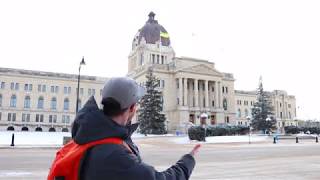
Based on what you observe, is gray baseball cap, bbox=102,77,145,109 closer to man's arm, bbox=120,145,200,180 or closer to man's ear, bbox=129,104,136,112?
man's ear, bbox=129,104,136,112

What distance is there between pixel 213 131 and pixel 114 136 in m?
→ 46.2

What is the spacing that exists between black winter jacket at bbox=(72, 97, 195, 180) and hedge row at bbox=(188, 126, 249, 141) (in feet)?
124

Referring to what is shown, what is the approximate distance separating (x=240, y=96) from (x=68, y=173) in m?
121

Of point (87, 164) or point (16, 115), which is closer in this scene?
point (87, 164)

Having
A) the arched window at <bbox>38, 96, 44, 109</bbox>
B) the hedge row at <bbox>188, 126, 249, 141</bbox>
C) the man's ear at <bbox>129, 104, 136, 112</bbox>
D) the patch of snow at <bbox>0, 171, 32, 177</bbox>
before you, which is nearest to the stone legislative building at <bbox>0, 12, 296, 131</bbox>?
the arched window at <bbox>38, 96, 44, 109</bbox>

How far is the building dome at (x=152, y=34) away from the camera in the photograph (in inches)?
3844

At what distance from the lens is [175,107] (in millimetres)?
82375

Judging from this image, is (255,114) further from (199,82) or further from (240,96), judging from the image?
(240,96)

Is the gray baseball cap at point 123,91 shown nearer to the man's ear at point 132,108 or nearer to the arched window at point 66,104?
the man's ear at point 132,108

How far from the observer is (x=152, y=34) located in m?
98.4

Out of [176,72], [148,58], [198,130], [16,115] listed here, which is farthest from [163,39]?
[198,130]

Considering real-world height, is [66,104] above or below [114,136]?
above

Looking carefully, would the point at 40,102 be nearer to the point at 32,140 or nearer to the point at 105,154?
the point at 32,140

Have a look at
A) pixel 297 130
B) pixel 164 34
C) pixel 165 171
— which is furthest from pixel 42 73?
pixel 165 171
